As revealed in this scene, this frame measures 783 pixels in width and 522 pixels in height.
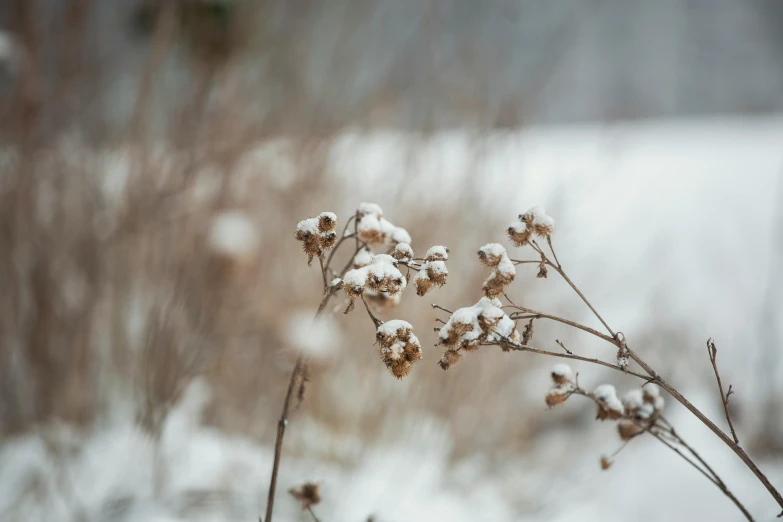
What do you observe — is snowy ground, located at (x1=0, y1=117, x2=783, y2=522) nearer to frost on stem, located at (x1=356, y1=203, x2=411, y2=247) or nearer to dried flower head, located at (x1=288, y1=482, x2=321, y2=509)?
dried flower head, located at (x1=288, y1=482, x2=321, y2=509)

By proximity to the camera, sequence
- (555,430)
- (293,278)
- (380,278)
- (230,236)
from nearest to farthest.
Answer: (380,278), (230,236), (293,278), (555,430)

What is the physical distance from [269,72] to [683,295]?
5.83 ft

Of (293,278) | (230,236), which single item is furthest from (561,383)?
(293,278)

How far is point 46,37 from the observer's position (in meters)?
1.19

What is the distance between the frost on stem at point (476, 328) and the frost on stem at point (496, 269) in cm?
1

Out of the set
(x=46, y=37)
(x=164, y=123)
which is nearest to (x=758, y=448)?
(x=164, y=123)

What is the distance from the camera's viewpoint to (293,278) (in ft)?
4.97

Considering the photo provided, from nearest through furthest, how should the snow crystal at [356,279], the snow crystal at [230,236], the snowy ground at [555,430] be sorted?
the snow crystal at [356,279] → the snowy ground at [555,430] → the snow crystal at [230,236]

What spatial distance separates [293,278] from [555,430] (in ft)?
3.71

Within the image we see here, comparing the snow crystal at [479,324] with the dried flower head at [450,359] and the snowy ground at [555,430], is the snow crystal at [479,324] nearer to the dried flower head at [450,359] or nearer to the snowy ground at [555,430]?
the dried flower head at [450,359]

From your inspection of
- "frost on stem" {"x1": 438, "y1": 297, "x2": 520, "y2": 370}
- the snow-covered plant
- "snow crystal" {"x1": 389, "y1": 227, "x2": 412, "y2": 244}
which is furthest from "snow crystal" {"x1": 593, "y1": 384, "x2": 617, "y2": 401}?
"snow crystal" {"x1": 389, "y1": 227, "x2": 412, "y2": 244}

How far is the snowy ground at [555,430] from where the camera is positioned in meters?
1.00

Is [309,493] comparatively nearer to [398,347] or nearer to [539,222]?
[398,347]

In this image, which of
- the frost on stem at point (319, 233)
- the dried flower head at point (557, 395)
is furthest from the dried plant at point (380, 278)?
the dried flower head at point (557, 395)
